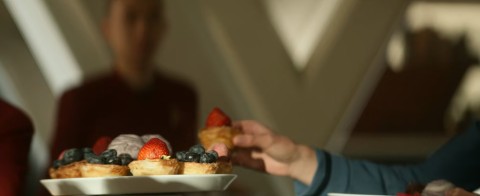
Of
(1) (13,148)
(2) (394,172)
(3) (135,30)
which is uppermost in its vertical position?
(3) (135,30)

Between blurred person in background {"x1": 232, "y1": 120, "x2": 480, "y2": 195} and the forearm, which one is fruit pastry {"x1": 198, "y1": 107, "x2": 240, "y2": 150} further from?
the forearm

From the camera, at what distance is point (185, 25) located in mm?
2373

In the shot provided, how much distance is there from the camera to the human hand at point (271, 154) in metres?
1.87

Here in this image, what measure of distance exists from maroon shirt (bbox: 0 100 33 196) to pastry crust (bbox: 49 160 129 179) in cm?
31

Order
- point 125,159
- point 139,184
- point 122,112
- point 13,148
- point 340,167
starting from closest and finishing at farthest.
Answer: point 139,184, point 125,159, point 13,148, point 340,167, point 122,112

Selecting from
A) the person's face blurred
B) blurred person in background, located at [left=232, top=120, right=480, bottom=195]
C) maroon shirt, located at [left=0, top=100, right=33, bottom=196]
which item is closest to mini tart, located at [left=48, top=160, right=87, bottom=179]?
maroon shirt, located at [left=0, top=100, right=33, bottom=196]

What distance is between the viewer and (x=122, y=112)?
2.21 m

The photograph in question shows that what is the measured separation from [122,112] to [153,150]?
989 mm

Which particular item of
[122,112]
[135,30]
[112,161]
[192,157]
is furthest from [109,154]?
[135,30]

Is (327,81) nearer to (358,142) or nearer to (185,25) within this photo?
(358,142)

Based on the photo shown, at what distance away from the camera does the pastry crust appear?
1226mm

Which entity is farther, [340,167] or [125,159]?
[340,167]

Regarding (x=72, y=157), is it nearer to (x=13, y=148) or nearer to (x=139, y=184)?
(x=139, y=184)

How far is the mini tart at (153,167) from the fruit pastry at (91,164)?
20 millimetres
